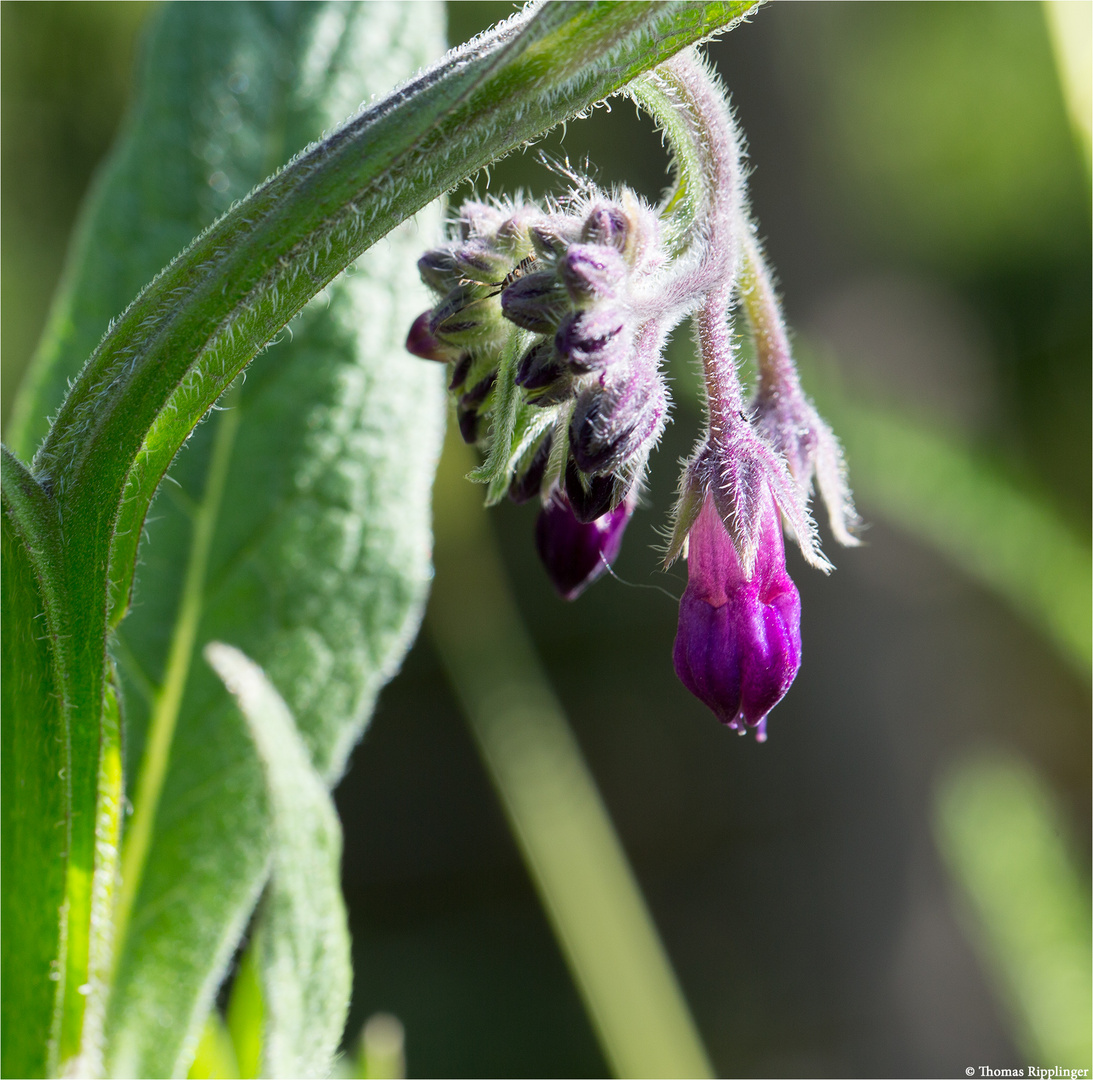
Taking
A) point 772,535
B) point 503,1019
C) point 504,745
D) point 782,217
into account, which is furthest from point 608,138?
point 503,1019

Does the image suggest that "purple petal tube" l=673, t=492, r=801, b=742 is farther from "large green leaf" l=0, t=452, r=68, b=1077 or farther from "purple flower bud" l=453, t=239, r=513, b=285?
"large green leaf" l=0, t=452, r=68, b=1077

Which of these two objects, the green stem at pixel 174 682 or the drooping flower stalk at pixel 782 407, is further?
the green stem at pixel 174 682

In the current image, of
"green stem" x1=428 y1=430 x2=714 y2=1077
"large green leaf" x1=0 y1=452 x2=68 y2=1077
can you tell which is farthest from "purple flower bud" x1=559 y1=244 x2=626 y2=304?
"green stem" x1=428 y1=430 x2=714 y2=1077

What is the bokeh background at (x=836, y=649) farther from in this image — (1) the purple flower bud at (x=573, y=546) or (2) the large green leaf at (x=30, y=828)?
(2) the large green leaf at (x=30, y=828)

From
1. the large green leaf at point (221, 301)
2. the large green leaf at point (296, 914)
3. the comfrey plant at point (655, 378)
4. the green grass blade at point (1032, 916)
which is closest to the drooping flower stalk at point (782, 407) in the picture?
the comfrey plant at point (655, 378)

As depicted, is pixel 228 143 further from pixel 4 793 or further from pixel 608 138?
pixel 608 138

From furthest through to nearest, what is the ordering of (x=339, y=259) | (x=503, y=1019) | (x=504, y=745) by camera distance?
(x=503, y=1019) → (x=504, y=745) → (x=339, y=259)
